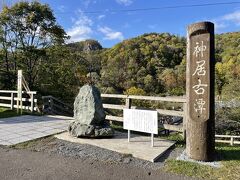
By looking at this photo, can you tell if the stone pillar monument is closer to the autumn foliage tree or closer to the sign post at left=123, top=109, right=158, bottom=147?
the sign post at left=123, top=109, right=158, bottom=147

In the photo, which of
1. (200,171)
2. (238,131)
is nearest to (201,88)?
(200,171)

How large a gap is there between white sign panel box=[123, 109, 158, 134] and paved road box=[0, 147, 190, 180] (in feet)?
3.85

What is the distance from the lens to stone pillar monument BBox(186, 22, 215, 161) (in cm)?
482

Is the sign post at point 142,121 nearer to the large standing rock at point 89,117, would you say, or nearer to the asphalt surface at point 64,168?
the large standing rock at point 89,117

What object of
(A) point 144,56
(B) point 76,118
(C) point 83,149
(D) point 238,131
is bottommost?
(D) point 238,131

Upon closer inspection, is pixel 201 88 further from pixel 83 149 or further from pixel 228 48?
pixel 228 48

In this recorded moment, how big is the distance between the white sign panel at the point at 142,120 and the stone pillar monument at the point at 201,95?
0.76 meters

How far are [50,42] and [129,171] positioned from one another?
13.0 m

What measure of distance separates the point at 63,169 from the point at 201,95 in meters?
2.64

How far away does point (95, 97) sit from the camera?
22.3ft

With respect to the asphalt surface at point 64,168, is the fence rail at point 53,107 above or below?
above

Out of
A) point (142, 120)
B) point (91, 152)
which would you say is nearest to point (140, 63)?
point (142, 120)

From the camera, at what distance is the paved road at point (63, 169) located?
421cm

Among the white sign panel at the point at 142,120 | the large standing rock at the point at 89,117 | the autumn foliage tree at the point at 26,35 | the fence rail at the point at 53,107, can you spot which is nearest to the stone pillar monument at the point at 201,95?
the white sign panel at the point at 142,120
